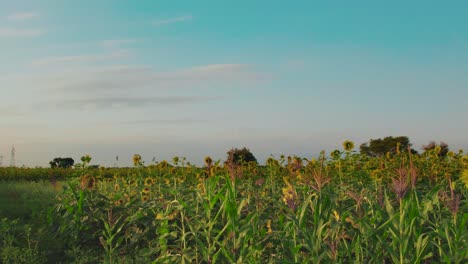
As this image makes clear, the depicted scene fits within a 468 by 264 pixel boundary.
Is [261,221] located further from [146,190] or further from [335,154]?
[335,154]

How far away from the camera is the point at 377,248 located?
396 centimetres

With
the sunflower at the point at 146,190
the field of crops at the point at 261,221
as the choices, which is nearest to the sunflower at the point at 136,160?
the field of crops at the point at 261,221

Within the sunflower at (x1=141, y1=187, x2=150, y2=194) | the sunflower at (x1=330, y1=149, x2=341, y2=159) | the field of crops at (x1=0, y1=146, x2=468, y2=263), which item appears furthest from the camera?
the sunflower at (x1=330, y1=149, x2=341, y2=159)

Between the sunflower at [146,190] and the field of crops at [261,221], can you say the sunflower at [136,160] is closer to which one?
the field of crops at [261,221]

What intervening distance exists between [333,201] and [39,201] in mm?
5347

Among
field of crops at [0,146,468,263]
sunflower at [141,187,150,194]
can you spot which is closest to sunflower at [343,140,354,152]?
field of crops at [0,146,468,263]

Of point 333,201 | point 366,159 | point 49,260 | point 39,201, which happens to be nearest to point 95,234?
point 49,260

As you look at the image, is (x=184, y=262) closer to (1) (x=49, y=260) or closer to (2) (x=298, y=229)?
(2) (x=298, y=229)

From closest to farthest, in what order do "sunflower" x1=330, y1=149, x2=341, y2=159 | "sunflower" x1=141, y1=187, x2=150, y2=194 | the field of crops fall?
the field of crops < "sunflower" x1=141, y1=187, x2=150, y2=194 < "sunflower" x1=330, y1=149, x2=341, y2=159

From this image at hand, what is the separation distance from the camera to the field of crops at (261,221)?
3.90 m

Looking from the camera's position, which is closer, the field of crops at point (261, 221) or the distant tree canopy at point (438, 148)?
the field of crops at point (261, 221)

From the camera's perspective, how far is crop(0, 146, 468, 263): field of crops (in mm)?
3900

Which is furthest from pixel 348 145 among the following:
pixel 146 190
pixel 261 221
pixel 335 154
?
pixel 261 221

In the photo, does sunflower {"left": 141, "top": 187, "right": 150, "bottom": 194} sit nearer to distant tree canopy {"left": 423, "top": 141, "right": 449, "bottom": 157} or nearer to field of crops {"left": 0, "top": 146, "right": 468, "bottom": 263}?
field of crops {"left": 0, "top": 146, "right": 468, "bottom": 263}
